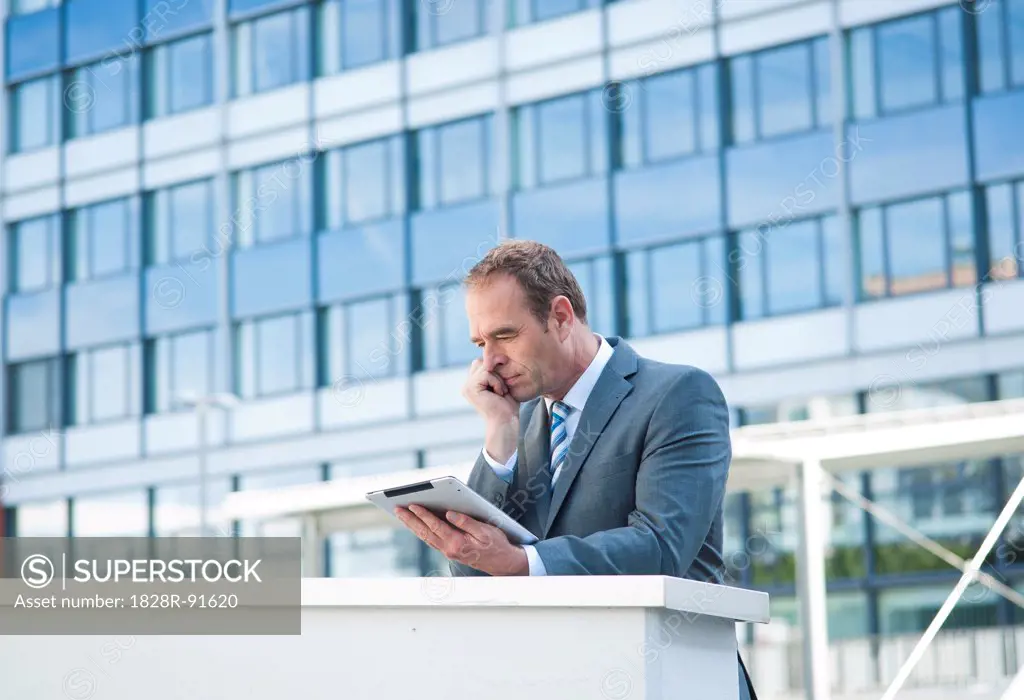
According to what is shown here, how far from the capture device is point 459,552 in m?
2.96

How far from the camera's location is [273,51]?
28375mm

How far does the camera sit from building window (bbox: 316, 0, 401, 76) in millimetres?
26844

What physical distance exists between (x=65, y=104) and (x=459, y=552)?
30124 millimetres

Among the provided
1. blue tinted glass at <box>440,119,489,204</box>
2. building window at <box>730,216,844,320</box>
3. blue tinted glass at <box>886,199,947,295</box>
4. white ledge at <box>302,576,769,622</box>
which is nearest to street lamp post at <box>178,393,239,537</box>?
blue tinted glass at <box>440,119,489,204</box>

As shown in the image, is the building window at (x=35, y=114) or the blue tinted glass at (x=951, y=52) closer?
the blue tinted glass at (x=951, y=52)

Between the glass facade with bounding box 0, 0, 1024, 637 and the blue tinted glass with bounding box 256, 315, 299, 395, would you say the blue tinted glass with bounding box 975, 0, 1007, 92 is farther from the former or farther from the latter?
the blue tinted glass with bounding box 256, 315, 299, 395

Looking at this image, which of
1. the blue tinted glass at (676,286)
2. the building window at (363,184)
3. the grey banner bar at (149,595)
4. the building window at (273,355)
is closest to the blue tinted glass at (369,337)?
the building window at (273,355)

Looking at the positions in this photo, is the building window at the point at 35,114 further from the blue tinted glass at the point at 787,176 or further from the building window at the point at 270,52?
the blue tinted glass at the point at 787,176

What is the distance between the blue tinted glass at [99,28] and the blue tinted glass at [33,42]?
0.40 meters

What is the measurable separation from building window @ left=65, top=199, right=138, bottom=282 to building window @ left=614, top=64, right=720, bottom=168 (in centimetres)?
1119

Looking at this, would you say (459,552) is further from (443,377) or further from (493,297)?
(443,377)

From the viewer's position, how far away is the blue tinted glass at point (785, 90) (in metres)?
22.0

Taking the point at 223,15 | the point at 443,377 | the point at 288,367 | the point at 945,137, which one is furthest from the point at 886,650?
the point at 223,15

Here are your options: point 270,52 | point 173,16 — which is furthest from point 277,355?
point 173,16
